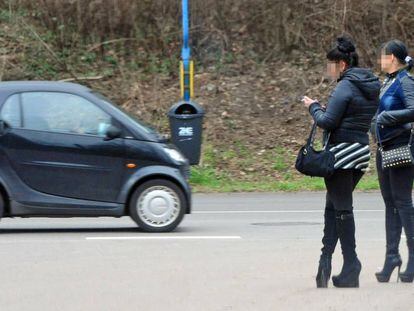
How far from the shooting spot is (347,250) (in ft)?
24.6

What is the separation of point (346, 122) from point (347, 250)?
1.00 m

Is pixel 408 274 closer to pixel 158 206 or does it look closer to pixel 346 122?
pixel 346 122

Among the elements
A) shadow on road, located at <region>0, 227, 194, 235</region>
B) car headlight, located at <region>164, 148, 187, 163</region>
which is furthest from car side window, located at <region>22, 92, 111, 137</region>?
shadow on road, located at <region>0, 227, 194, 235</region>

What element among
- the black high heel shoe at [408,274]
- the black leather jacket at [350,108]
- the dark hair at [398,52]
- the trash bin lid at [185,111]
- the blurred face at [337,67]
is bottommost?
the black high heel shoe at [408,274]

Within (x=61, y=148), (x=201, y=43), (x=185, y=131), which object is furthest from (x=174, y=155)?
(x=201, y=43)

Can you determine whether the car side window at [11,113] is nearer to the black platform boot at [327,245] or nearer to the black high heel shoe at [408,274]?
the black platform boot at [327,245]

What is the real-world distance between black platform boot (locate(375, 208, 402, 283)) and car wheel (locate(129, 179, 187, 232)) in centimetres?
386

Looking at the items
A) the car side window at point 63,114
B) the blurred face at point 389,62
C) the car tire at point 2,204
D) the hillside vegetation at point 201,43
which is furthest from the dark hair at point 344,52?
the hillside vegetation at point 201,43

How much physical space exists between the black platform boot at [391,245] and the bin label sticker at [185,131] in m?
10.0

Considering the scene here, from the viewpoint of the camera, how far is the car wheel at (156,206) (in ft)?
37.7

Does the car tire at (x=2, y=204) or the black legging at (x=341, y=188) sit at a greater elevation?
the black legging at (x=341, y=188)

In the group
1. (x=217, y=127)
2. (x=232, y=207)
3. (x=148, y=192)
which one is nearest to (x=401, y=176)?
(x=148, y=192)

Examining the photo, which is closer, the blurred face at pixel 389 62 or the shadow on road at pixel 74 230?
the blurred face at pixel 389 62

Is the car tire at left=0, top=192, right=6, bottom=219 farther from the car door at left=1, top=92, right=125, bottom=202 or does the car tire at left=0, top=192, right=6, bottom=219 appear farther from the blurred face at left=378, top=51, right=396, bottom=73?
the blurred face at left=378, top=51, right=396, bottom=73
